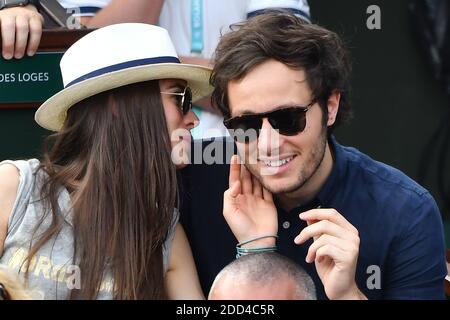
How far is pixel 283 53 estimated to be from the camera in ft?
8.73

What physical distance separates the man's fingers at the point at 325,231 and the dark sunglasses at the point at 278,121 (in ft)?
1.22

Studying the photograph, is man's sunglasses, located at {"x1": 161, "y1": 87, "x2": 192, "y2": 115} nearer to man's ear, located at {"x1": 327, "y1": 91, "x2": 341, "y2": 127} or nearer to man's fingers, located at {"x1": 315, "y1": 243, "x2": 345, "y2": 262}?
man's ear, located at {"x1": 327, "y1": 91, "x2": 341, "y2": 127}

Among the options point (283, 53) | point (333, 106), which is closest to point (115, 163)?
point (283, 53)

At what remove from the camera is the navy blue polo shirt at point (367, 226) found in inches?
105

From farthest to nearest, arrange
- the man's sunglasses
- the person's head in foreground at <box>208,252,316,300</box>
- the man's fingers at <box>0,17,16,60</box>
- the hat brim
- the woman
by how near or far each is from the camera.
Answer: the man's fingers at <box>0,17,16,60</box> < the man's sunglasses < the hat brim < the woman < the person's head in foreground at <box>208,252,316,300</box>

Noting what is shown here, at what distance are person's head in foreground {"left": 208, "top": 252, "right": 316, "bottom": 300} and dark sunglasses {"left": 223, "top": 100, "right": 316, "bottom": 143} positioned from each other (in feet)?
1.33

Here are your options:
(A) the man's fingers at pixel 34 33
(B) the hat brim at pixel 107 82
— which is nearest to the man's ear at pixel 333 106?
(B) the hat brim at pixel 107 82

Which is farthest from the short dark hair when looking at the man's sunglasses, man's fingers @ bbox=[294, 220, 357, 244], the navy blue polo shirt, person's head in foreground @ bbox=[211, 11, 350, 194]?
man's fingers @ bbox=[294, 220, 357, 244]

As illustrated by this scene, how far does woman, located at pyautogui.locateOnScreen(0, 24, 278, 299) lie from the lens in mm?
2537

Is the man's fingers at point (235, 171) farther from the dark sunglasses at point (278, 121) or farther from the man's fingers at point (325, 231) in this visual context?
the man's fingers at point (325, 231)

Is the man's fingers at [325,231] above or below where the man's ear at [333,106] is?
below

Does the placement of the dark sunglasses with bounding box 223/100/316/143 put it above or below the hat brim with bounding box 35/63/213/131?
below

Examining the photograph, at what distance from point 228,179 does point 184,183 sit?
157 millimetres
